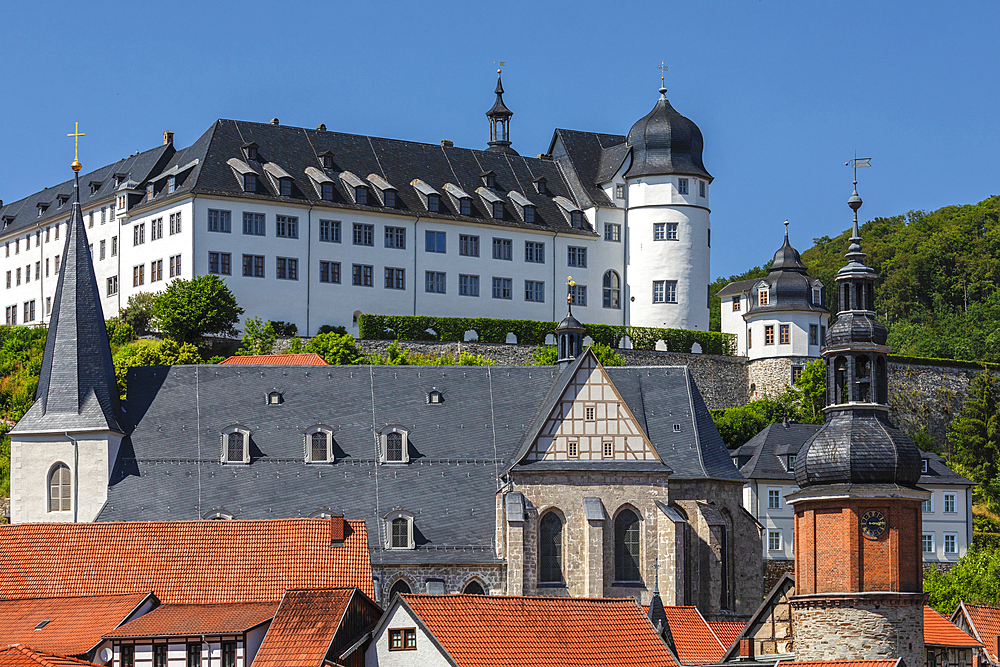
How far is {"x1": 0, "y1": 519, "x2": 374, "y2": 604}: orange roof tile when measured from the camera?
1908 inches

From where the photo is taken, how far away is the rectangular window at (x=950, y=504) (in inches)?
3314

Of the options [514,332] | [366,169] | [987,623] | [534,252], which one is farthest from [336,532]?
[534,252]

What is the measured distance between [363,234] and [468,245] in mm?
6236

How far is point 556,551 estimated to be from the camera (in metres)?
55.4

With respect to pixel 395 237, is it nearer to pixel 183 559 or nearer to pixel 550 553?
pixel 550 553

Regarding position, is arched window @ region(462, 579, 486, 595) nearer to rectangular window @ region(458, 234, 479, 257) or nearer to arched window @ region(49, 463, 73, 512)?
arched window @ region(49, 463, 73, 512)

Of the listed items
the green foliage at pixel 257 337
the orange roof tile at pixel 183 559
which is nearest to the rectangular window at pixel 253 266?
the green foliage at pixel 257 337

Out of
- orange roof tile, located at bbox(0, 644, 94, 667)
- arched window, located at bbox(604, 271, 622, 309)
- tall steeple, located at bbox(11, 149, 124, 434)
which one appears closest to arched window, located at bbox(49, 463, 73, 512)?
tall steeple, located at bbox(11, 149, 124, 434)

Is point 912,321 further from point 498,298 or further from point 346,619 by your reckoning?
point 346,619

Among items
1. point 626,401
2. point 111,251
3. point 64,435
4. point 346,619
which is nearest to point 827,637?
point 346,619

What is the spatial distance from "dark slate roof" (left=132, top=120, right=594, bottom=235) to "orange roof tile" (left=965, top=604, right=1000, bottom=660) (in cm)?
4109

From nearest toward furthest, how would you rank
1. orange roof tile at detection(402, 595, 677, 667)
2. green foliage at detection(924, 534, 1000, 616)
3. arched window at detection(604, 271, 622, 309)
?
orange roof tile at detection(402, 595, 677, 667)
green foliage at detection(924, 534, 1000, 616)
arched window at detection(604, 271, 622, 309)

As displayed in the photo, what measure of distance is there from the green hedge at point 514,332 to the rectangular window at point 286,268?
13.9ft

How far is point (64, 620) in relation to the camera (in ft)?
151
